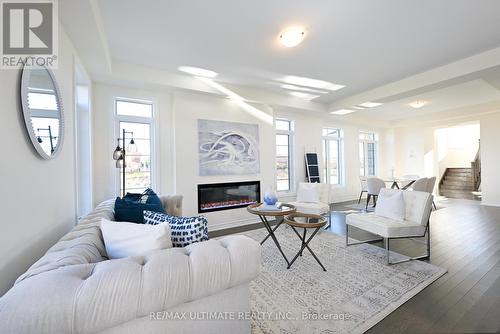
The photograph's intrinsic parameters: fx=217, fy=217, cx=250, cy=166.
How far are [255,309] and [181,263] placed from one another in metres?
1.17

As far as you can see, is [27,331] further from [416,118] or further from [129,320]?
[416,118]

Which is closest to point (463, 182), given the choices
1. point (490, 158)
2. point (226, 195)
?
point (490, 158)

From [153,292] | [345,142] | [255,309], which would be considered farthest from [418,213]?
[345,142]

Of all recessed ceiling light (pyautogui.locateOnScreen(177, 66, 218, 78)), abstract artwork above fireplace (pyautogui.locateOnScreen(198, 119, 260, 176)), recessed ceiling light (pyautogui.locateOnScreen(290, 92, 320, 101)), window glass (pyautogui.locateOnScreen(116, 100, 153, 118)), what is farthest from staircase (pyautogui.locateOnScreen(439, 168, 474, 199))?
window glass (pyautogui.locateOnScreen(116, 100, 153, 118))

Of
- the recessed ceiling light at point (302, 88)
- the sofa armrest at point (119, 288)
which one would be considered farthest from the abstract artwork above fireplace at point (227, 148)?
the sofa armrest at point (119, 288)

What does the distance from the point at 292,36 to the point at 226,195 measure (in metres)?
Result: 3.00

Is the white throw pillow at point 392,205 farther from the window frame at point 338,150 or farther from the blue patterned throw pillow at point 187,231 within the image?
the window frame at point 338,150

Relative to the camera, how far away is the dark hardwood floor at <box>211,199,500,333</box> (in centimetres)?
72

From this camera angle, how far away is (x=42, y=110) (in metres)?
1.59

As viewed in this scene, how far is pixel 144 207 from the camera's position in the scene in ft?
6.97

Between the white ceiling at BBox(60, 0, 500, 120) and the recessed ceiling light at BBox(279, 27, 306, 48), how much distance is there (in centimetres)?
8

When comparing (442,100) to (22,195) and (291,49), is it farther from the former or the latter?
(22,195)

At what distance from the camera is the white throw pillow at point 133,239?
128 cm

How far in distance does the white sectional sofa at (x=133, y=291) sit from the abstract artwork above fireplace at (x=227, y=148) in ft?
9.48
